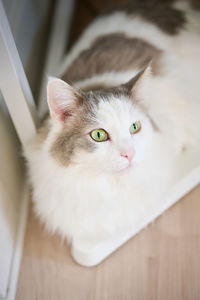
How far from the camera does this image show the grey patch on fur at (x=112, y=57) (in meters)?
1.26

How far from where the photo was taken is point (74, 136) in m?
0.97

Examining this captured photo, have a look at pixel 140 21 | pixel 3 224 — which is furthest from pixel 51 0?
pixel 3 224

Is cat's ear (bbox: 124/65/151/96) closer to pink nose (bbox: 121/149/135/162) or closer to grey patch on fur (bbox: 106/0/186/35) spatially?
pink nose (bbox: 121/149/135/162)

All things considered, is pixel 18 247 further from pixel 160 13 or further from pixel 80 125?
pixel 160 13

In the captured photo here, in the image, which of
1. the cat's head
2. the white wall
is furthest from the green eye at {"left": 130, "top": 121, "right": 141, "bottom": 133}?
the white wall

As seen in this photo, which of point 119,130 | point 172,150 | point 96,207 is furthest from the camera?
point 172,150

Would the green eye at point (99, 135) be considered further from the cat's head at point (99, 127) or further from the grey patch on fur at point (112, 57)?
the grey patch on fur at point (112, 57)

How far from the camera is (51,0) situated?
1.86 metres

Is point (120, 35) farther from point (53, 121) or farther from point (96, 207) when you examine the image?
point (96, 207)

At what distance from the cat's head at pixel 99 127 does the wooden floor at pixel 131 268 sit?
0.49 m

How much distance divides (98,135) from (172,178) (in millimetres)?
433

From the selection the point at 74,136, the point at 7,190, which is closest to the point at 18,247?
the point at 7,190

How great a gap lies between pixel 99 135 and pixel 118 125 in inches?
2.5

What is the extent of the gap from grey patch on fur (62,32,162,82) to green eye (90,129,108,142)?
37cm
